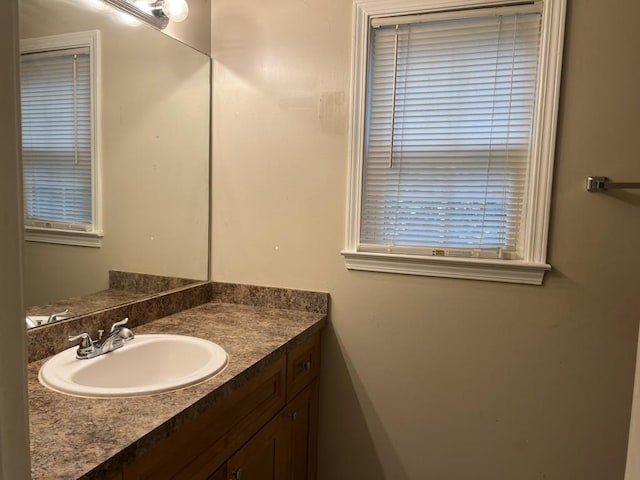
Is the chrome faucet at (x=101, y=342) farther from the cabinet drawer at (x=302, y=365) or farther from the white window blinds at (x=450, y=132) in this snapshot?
the white window blinds at (x=450, y=132)

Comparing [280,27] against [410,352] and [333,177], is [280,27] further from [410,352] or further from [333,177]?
[410,352]

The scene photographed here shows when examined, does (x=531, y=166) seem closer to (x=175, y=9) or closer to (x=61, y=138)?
(x=175, y=9)

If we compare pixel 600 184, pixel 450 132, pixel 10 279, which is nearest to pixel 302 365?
pixel 450 132

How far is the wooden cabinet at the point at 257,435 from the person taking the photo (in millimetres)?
989

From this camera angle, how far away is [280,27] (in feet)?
5.80

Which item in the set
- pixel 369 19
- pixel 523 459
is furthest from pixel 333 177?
pixel 523 459

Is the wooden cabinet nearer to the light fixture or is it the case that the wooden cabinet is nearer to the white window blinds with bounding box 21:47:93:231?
the white window blinds with bounding box 21:47:93:231

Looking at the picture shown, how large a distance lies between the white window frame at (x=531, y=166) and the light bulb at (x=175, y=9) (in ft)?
2.11

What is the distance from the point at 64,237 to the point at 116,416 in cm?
69

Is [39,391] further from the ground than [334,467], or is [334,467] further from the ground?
[39,391]

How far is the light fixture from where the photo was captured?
1.55m

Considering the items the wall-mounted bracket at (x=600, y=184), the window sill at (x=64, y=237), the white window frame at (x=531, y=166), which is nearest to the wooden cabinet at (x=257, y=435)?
the white window frame at (x=531, y=166)

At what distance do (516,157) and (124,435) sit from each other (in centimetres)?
144

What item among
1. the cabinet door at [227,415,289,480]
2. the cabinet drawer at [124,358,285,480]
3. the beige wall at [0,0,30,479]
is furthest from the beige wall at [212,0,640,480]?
the beige wall at [0,0,30,479]
